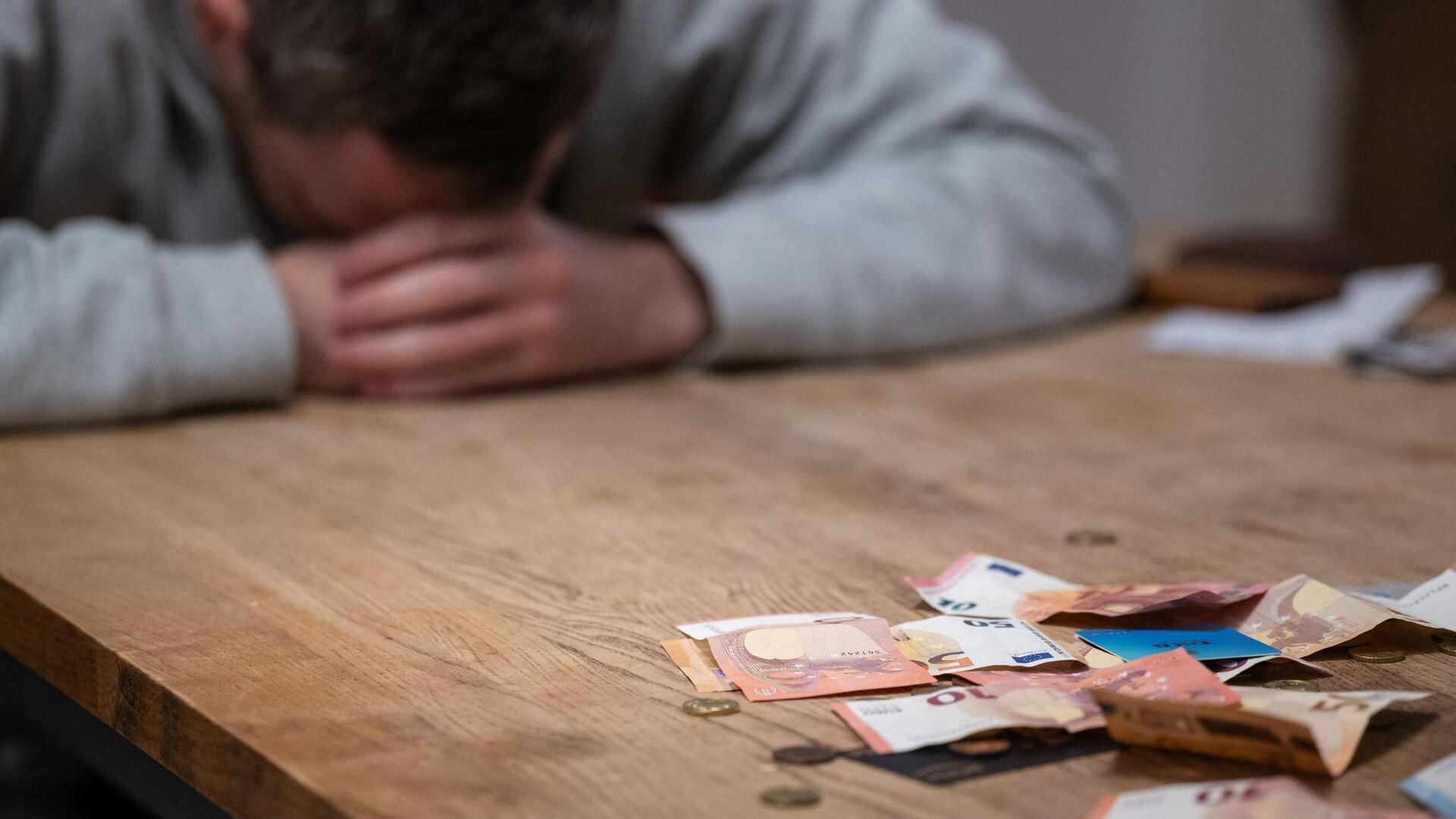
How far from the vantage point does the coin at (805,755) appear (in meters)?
0.46

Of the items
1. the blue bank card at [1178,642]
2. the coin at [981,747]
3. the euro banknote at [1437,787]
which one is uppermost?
the euro banknote at [1437,787]

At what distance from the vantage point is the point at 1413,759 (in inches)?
18.3

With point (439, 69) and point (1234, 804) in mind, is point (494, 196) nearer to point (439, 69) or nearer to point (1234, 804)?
point (439, 69)

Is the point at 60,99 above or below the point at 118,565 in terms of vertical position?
above

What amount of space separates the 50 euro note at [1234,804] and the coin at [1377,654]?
136 millimetres

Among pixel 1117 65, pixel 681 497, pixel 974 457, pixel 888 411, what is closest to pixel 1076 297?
pixel 888 411

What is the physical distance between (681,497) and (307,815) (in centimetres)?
39

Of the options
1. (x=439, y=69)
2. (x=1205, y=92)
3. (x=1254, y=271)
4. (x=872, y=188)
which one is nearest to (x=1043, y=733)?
(x=439, y=69)

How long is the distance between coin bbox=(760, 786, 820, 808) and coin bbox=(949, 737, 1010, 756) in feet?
0.19

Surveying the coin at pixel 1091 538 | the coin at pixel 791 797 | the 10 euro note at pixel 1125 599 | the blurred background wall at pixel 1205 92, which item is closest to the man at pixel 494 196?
the coin at pixel 1091 538

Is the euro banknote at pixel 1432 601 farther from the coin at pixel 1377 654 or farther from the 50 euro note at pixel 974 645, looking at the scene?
the 50 euro note at pixel 974 645

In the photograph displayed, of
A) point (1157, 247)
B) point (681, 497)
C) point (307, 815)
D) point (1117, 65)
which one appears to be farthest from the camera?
point (1117, 65)

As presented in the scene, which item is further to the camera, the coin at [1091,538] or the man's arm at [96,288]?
the man's arm at [96,288]

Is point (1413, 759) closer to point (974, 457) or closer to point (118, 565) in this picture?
point (974, 457)
